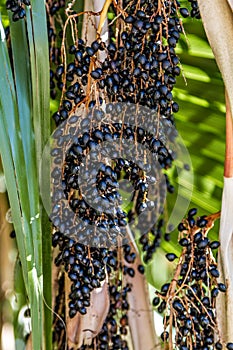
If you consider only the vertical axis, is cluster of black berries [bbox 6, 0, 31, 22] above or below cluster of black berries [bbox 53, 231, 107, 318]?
above

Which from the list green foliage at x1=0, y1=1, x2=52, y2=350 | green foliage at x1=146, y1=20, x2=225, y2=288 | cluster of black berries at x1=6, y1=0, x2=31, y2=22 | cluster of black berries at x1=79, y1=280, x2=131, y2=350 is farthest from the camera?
green foliage at x1=146, y1=20, x2=225, y2=288

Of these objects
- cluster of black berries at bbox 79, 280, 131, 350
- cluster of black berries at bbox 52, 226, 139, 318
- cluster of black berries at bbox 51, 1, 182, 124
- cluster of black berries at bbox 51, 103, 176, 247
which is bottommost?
cluster of black berries at bbox 79, 280, 131, 350

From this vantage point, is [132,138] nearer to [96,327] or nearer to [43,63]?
[43,63]

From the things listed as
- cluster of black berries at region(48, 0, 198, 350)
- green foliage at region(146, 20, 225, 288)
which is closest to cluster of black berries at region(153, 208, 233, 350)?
cluster of black berries at region(48, 0, 198, 350)

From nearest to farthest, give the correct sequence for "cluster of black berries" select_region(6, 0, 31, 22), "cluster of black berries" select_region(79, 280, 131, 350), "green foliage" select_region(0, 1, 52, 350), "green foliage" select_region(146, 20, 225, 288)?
"green foliage" select_region(0, 1, 52, 350)
"cluster of black berries" select_region(6, 0, 31, 22)
"cluster of black berries" select_region(79, 280, 131, 350)
"green foliage" select_region(146, 20, 225, 288)

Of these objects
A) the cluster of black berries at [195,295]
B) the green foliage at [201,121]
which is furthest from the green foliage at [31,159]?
the green foliage at [201,121]

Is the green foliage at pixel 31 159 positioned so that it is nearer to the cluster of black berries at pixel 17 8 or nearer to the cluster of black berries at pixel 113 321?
the cluster of black berries at pixel 17 8

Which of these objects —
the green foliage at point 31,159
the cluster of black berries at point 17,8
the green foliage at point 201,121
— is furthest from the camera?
the green foliage at point 201,121

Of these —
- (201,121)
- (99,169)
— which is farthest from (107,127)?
(201,121)

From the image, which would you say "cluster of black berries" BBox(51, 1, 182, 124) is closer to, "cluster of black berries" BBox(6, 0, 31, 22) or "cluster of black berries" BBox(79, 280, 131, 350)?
"cluster of black berries" BBox(6, 0, 31, 22)
